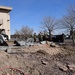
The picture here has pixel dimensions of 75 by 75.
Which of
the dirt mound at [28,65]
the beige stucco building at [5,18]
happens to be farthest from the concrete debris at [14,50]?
the beige stucco building at [5,18]

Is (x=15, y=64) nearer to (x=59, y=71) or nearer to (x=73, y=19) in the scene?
(x=59, y=71)

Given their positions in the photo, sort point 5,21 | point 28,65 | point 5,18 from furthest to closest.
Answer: point 5,21
point 5,18
point 28,65

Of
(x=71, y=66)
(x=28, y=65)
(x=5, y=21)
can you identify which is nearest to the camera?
(x=28, y=65)

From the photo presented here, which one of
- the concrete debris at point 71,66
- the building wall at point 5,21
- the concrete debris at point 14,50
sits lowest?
the concrete debris at point 71,66

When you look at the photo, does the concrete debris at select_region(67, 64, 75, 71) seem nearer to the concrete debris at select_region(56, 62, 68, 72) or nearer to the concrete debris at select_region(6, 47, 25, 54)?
the concrete debris at select_region(56, 62, 68, 72)

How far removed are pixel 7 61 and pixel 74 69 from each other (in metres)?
3.01

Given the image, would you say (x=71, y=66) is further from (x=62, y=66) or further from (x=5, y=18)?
(x=5, y=18)

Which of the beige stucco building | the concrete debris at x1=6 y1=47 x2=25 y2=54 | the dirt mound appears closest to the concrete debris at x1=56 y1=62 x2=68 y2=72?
the dirt mound

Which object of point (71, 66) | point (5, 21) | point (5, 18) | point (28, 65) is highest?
point (5, 18)

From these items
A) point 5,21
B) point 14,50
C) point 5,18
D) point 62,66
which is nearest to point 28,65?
point 62,66

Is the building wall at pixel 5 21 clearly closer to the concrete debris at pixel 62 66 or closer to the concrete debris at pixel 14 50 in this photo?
the concrete debris at pixel 14 50

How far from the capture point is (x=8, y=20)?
35.9m

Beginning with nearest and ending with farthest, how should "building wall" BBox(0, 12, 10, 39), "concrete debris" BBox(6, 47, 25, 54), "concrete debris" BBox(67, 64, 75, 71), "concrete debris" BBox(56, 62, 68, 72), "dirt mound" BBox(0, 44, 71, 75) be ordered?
"dirt mound" BBox(0, 44, 71, 75), "concrete debris" BBox(56, 62, 68, 72), "concrete debris" BBox(67, 64, 75, 71), "concrete debris" BBox(6, 47, 25, 54), "building wall" BBox(0, 12, 10, 39)

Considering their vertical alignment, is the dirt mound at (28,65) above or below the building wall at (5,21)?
below
